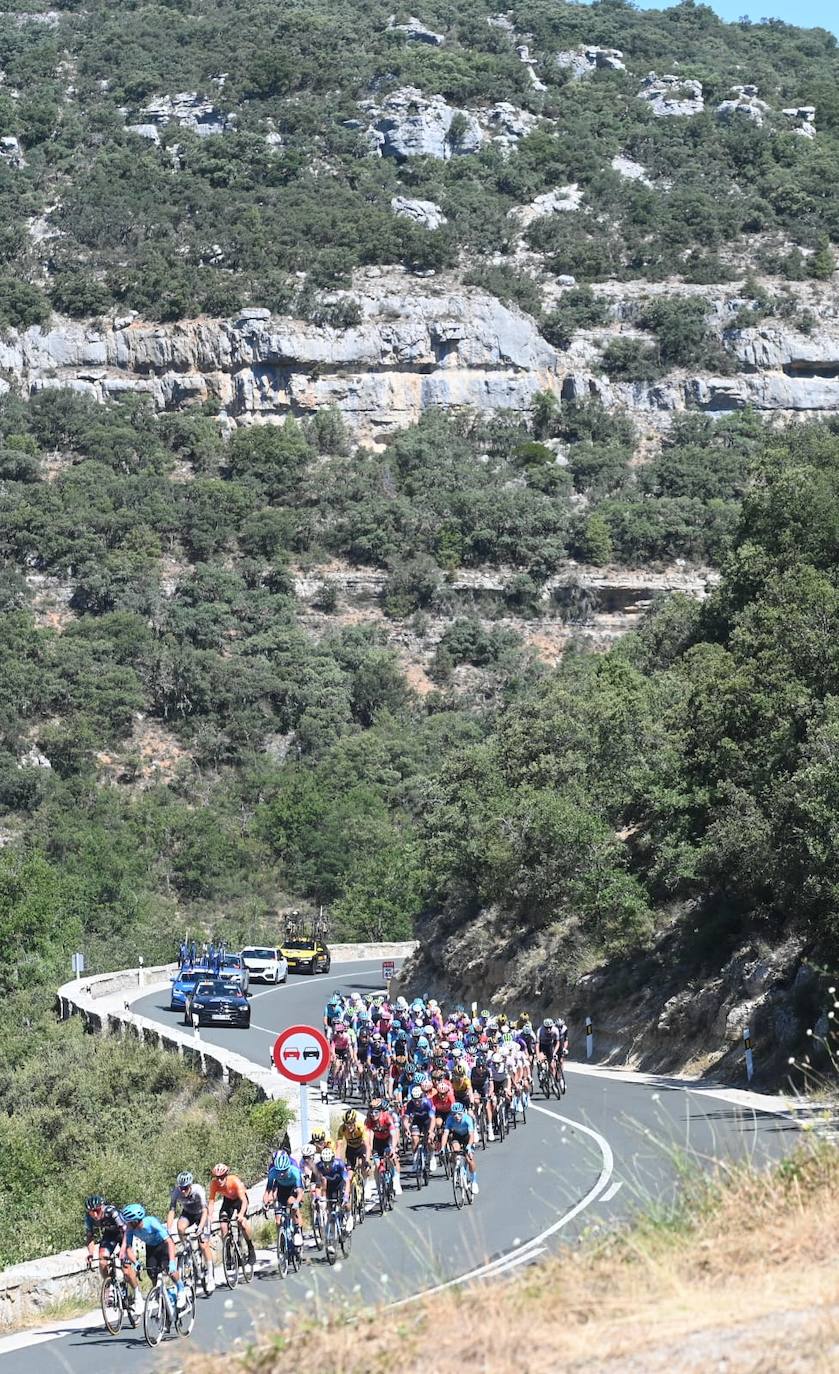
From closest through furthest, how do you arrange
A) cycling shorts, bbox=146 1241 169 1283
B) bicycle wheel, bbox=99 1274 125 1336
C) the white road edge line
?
the white road edge line < cycling shorts, bbox=146 1241 169 1283 < bicycle wheel, bbox=99 1274 125 1336

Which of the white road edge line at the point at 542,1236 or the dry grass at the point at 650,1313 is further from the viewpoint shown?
the white road edge line at the point at 542,1236

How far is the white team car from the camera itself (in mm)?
47500

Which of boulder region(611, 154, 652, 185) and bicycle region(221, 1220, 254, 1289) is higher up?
boulder region(611, 154, 652, 185)

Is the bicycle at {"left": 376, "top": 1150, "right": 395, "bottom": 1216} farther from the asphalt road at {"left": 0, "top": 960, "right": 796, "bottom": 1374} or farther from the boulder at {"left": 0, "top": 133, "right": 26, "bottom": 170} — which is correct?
the boulder at {"left": 0, "top": 133, "right": 26, "bottom": 170}

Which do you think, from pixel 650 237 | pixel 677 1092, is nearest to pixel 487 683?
pixel 650 237

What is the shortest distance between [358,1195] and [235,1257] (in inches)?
79.0

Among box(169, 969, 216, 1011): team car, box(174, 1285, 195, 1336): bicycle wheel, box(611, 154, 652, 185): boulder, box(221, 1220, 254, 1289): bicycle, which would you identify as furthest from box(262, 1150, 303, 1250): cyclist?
box(611, 154, 652, 185): boulder

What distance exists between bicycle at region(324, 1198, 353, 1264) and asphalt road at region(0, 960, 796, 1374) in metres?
0.17

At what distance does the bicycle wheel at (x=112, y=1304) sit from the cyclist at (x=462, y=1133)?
425 cm

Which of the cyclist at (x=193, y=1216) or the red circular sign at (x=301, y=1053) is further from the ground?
the red circular sign at (x=301, y=1053)

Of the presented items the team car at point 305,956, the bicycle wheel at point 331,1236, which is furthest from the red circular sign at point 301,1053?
the team car at point 305,956

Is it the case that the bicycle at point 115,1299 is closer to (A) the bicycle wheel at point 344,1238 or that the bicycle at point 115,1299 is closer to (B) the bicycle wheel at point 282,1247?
(B) the bicycle wheel at point 282,1247

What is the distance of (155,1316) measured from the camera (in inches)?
537

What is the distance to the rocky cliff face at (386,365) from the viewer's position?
109438 millimetres
